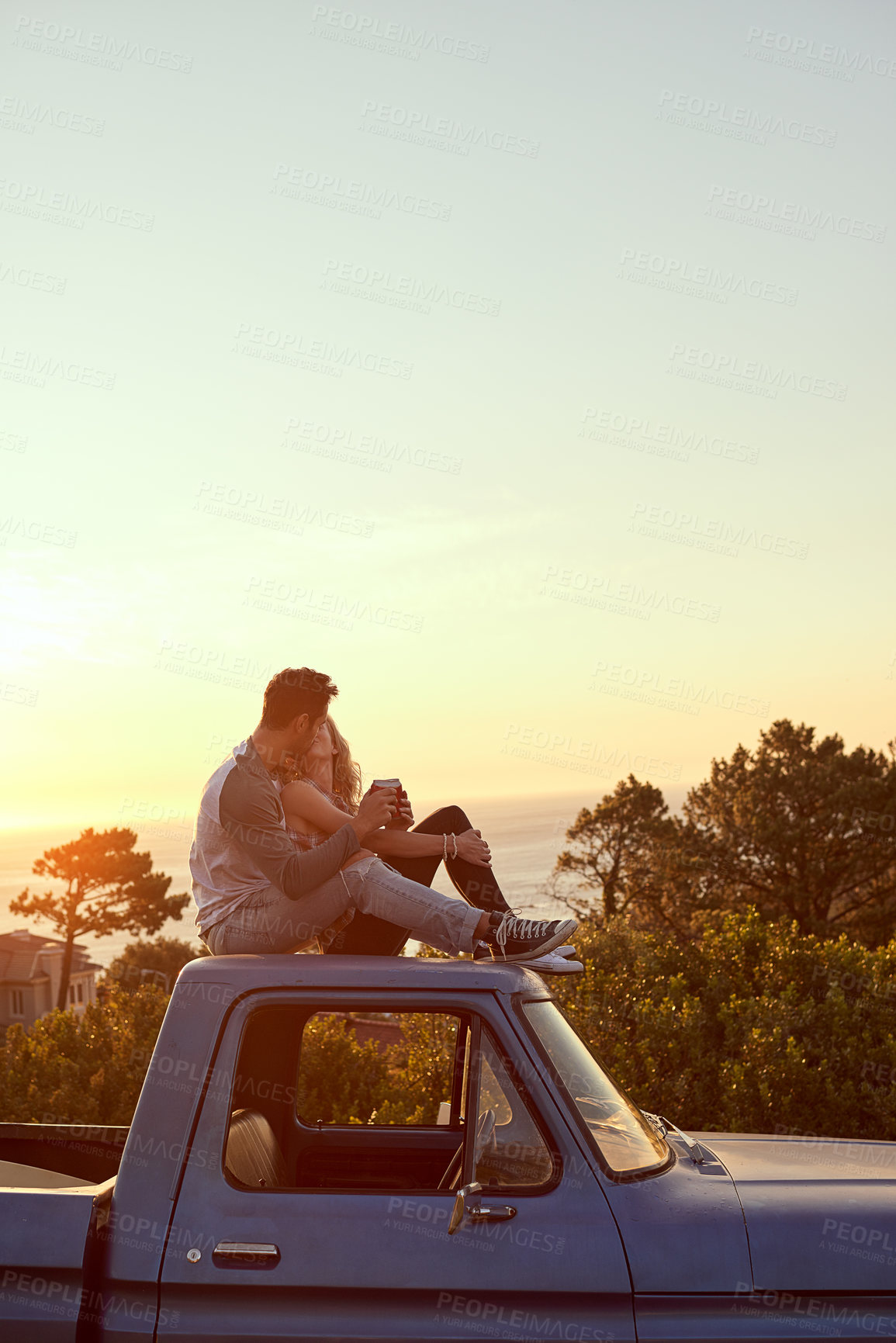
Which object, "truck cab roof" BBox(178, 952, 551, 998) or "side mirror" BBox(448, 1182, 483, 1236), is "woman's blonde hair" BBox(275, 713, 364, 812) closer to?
"truck cab roof" BBox(178, 952, 551, 998)

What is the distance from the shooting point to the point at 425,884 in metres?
4.44

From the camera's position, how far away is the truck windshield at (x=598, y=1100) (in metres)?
3.12

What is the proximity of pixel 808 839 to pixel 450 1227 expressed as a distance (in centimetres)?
3564

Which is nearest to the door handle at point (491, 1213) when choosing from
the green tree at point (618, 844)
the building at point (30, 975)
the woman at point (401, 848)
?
the woman at point (401, 848)

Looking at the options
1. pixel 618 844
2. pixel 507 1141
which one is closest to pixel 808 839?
pixel 618 844

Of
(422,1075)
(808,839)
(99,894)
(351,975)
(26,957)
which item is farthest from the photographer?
(26,957)

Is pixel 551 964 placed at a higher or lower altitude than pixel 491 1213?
higher

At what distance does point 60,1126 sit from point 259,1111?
3.30ft

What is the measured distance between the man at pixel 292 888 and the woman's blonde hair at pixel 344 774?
3.03 feet

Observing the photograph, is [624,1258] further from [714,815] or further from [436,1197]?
[714,815]

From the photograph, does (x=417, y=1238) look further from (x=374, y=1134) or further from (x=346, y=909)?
(x=374, y=1134)

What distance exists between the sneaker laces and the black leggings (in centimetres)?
43

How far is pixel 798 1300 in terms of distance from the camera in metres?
2.93

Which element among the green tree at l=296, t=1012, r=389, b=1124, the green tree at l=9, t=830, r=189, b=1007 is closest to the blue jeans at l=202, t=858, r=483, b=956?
the green tree at l=296, t=1012, r=389, b=1124
